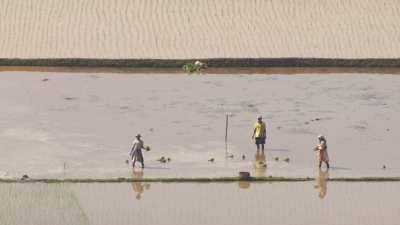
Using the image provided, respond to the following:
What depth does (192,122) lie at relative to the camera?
25.5 metres

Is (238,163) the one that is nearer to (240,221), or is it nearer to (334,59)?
(240,221)

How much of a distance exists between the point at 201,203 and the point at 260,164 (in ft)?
11.8

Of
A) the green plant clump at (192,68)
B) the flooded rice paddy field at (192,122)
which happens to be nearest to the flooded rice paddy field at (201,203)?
the flooded rice paddy field at (192,122)

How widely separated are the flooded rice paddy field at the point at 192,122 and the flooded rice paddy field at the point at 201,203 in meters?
1.01

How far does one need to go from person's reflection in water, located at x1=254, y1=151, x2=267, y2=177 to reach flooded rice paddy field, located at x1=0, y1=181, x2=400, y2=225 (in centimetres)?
86

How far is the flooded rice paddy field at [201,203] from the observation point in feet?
54.3

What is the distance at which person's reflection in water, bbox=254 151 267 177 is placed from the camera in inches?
794

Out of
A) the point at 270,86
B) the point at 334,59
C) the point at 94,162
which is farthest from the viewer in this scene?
the point at 334,59

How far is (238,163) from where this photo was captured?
69.1ft

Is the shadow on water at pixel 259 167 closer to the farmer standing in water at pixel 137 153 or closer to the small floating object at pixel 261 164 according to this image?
the small floating object at pixel 261 164

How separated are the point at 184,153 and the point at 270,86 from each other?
930cm

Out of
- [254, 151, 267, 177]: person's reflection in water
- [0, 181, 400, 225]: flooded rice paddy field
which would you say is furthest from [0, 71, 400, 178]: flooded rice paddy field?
[0, 181, 400, 225]: flooded rice paddy field

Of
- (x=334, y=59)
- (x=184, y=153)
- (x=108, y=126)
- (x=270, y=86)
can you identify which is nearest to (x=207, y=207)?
(x=184, y=153)

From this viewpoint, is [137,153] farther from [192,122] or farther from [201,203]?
[192,122]
